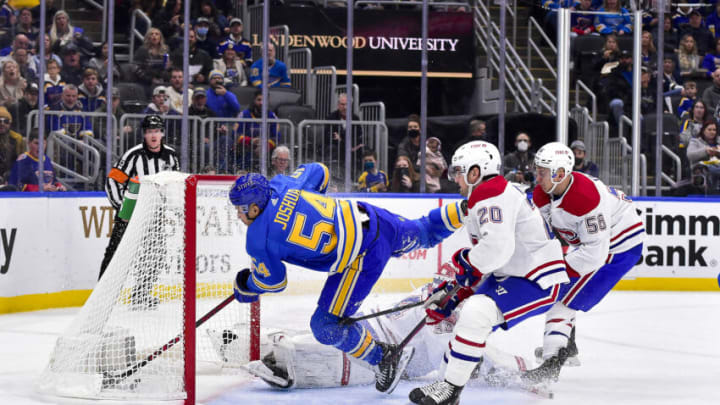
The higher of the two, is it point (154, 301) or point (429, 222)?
point (429, 222)

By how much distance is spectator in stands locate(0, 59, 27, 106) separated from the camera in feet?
21.8

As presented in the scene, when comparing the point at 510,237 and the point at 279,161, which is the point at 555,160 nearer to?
the point at 510,237

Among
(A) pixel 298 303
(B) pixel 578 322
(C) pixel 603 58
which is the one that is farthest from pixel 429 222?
(C) pixel 603 58

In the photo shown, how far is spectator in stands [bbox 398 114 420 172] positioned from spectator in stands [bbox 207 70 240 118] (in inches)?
53.4

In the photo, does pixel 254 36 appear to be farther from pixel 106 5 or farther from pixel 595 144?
pixel 595 144

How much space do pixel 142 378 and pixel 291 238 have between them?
2.86 feet

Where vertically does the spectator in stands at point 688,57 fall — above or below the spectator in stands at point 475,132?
above

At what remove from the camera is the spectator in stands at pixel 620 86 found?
8.20 meters

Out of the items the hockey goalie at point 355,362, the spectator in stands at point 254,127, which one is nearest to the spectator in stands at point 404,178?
the spectator in stands at point 254,127

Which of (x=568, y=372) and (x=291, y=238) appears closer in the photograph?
(x=291, y=238)

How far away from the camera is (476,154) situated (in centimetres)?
367

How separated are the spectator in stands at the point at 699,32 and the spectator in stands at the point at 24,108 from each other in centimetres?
557

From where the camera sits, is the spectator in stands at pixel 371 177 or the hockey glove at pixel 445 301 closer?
the hockey glove at pixel 445 301

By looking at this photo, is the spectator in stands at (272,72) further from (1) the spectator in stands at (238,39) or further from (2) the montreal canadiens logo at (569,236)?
(2) the montreal canadiens logo at (569,236)
